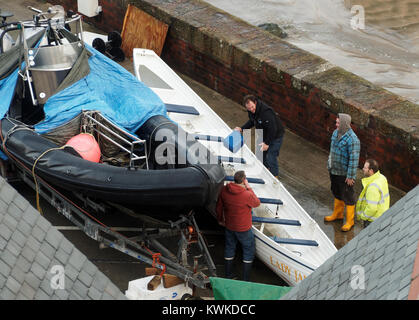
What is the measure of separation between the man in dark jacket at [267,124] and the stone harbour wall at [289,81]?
138cm

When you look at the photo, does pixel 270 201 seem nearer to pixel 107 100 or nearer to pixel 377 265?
pixel 107 100

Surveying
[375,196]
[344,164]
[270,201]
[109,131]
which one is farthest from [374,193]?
[109,131]

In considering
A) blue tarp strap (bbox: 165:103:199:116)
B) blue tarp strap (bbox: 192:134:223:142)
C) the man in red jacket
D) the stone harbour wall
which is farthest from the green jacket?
blue tarp strap (bbox: 165:103:199:116)

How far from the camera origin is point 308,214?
1015cm

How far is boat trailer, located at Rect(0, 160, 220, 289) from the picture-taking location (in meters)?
8.80

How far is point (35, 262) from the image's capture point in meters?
5.68

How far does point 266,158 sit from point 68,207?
271cm

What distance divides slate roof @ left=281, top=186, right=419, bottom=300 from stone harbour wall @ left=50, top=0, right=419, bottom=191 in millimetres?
4346

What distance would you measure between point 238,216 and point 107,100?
2879 millimetres

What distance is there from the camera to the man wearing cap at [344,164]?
31.3 ft

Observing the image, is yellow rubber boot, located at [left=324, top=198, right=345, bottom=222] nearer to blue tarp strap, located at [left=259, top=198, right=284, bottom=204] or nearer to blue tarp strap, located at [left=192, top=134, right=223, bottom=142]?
blue tarp strap, located at [left=259, top=198, right=284, bottom=204]

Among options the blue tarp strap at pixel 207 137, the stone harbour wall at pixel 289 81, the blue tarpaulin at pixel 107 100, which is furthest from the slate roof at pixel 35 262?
the stone harbour wall at pixel 289 81
